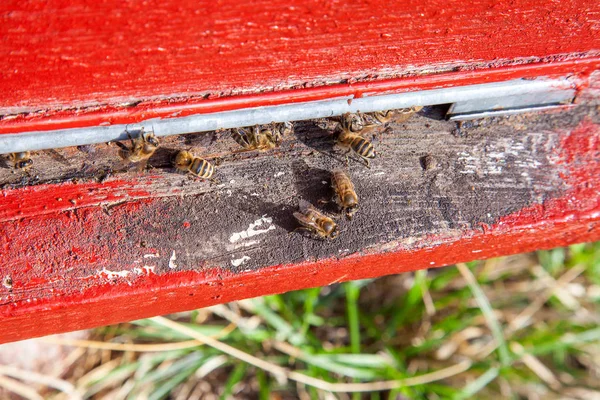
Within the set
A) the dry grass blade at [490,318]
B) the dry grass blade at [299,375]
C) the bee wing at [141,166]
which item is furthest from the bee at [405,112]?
the dry grass blade at [299,375]

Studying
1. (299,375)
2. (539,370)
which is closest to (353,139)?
(299,375)

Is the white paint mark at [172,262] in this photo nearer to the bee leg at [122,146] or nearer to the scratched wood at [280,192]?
the scratched wood at [280,192]

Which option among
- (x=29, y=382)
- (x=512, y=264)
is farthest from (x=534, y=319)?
(x=29, y=382)

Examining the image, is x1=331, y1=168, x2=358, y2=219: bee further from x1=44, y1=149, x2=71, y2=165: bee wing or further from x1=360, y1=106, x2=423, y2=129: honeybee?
x1=44, y1=149, x2=71, y2=165: bee wing

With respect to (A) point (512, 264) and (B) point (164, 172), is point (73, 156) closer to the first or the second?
(B) point (164, 172)

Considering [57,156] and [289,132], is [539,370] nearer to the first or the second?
[289,132]

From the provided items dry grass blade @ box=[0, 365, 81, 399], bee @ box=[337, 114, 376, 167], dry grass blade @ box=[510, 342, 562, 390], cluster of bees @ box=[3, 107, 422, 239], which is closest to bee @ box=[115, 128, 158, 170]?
cluster of bees @ box=[3, 107, 422, 239]
